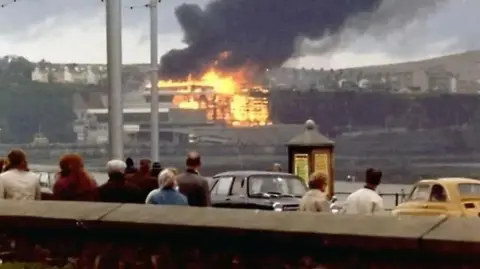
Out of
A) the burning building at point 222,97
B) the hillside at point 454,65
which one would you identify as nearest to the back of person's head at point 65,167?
the burning building at point 222,97

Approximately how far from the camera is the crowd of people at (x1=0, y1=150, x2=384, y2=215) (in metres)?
11.2

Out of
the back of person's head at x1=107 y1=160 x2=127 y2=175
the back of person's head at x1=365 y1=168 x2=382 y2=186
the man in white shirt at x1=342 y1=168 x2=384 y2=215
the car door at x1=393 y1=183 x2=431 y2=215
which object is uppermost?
the back of person's head at x1=107 y1=160 x2=127 y2=175

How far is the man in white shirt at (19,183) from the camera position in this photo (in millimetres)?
11188

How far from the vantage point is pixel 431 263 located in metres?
6.42

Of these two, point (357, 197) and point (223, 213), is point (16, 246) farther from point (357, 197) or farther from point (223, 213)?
point (357, 197)

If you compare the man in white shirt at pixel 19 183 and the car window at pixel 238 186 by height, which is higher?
the man in white shirt at pixel 19 183

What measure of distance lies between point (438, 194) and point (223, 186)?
167 inches

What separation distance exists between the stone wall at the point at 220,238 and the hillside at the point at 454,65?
5360 centimetres

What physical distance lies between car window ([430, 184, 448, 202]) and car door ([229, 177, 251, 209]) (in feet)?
12.2

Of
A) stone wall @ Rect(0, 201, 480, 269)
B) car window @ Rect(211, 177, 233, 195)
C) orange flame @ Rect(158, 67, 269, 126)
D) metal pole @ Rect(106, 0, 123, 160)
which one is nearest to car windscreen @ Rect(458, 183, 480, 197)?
car window @ Rect(211, 177, 233, 195)

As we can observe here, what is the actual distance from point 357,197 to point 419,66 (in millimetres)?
50549

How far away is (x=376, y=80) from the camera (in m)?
63.1

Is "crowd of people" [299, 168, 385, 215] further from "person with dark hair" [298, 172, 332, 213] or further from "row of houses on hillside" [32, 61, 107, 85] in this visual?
"row of houses on hillside" [32, 61, 107, 85]

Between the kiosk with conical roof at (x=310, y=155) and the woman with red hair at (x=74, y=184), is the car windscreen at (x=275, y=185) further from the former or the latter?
the woman with red hair at (x=74, y=184)
